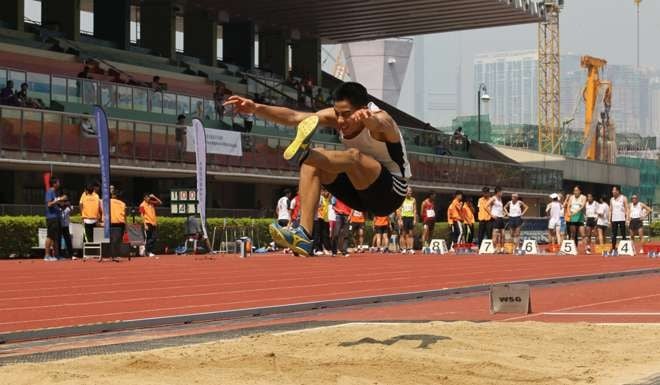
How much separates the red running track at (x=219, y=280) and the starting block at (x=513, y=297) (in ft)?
8.96

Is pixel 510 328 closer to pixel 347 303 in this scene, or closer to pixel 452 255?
pixel 347 303

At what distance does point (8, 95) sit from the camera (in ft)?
94.6

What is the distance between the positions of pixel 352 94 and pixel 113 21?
3777cm

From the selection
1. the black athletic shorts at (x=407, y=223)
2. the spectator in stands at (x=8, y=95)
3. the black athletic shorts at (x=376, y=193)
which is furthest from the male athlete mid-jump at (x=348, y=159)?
the black athletic shorts at (x=407, y=223)

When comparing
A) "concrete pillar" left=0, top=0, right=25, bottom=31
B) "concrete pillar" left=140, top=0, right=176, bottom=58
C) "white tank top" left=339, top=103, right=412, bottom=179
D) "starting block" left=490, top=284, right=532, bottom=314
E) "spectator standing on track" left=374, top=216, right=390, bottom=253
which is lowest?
"starting block" left=490, top=284, right=532, bottom=314

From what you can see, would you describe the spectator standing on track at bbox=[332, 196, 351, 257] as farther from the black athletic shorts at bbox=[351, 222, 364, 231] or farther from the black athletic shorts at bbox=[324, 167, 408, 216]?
the black athletic shorts at bbox=[324, 167, 408, 216]

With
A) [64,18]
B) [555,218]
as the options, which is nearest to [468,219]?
[555,218]

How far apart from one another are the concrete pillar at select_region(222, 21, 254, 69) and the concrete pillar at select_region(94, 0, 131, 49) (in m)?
8.42

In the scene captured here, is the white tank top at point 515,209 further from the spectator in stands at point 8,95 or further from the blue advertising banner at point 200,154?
the spectator in stands at point 8,95

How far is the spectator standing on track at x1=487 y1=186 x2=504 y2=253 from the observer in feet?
100

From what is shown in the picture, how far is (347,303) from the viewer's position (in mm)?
13867

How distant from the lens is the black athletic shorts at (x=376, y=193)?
8734mm

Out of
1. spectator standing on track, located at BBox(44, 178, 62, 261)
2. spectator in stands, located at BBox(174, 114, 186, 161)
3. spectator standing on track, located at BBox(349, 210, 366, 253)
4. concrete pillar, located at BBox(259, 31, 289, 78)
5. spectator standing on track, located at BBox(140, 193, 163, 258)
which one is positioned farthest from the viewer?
concrete pillar, located at BBox(259, 31, 289, 78)

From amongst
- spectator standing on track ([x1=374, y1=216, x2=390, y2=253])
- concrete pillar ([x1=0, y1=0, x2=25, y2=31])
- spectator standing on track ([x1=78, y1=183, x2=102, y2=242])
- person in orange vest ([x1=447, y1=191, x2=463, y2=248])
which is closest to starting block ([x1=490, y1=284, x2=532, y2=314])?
spectator standing on track ([x1=78, y1=183, x2=102, y2=242])
